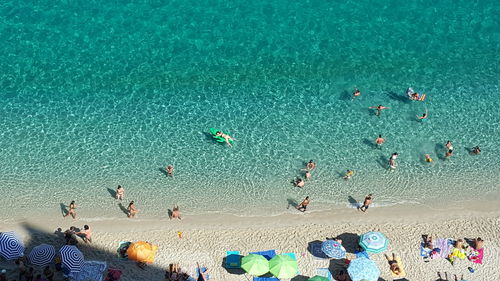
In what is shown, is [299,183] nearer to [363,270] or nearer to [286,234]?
[286,234]

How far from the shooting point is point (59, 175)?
Result: 2641 centimetres

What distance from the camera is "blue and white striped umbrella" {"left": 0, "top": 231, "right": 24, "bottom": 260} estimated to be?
21.3 meters

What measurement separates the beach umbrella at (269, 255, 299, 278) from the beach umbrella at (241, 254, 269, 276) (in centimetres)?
25

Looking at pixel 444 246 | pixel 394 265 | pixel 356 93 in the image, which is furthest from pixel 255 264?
pixel 356 93

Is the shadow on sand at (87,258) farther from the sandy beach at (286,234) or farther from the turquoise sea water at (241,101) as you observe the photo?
the turquoise sea water at (241,101)

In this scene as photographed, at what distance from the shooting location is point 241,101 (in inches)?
1215

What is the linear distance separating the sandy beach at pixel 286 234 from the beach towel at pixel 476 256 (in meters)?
0.21

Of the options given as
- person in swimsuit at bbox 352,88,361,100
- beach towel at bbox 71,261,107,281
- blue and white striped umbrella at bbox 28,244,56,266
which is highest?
person in swimsuit at bbox 352,88,361,100

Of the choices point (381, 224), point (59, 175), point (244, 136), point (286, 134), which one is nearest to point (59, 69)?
point (59, 175)

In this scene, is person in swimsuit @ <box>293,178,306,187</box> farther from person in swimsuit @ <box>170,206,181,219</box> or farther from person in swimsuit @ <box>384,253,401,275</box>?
person in swimsuit @ <box>170,206,181,219</box>

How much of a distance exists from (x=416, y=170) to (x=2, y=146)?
2154 cm

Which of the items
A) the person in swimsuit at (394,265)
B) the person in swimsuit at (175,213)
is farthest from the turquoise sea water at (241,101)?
the person in swimsuit at (394,265)

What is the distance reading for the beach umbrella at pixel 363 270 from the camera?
67.8 feet

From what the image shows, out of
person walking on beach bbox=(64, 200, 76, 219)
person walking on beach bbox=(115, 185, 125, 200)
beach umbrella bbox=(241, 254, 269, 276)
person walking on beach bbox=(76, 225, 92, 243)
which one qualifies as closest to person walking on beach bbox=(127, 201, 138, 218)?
person walking on beach bbox=(115, 185, 125, 200)
